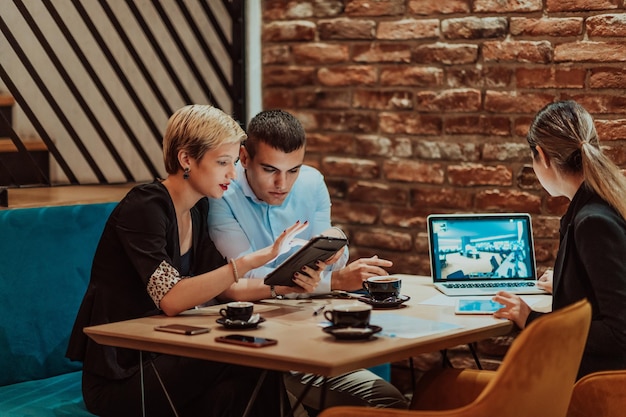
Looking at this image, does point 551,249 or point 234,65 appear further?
point 234,65

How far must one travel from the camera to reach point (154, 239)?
277 cm

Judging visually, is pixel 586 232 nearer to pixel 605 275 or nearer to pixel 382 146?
pixel 605 275

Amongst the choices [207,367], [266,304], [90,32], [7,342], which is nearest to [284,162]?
[266,304]

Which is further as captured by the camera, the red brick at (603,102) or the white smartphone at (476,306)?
the red brick at (603,102)

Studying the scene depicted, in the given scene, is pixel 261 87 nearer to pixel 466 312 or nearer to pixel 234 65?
pixel 234 65

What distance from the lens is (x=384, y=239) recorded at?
4.28 metres

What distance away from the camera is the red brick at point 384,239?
4219 mm

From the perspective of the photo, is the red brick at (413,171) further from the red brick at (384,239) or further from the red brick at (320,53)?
the red brick at (320,53)

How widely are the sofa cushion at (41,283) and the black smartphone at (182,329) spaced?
0.93 metres

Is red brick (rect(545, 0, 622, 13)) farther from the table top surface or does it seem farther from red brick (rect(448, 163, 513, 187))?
the table top surface

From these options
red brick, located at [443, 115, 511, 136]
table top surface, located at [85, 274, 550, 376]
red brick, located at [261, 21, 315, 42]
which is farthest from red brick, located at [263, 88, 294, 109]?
table top surface, located at [85, 274, 550, 376]

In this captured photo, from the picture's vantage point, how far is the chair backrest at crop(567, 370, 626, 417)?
2623mm

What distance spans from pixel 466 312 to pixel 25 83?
2.38 m

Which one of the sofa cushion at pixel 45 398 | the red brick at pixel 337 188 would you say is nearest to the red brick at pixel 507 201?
the red brick at pixel 337 188
